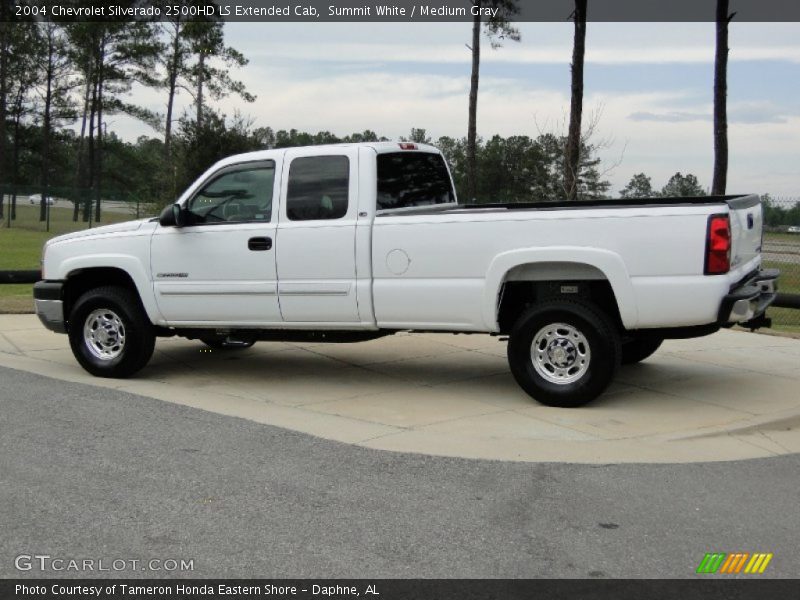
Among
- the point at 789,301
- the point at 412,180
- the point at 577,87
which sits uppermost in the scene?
the point at 577,87

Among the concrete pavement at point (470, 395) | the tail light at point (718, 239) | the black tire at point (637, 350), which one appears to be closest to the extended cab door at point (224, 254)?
the concrete pavement at point (470, 395)

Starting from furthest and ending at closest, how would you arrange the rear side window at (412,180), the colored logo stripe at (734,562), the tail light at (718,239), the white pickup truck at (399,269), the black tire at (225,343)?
1. the black tire at (225,343)
2. the rear side window at (412,180)
3. the white pickup truck at (399,269)
4. the tail light at (718,239)
5. the colored logo stripe at (734,562)

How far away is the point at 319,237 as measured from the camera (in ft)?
26.1

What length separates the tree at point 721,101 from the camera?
19641 mm

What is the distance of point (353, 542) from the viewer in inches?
181

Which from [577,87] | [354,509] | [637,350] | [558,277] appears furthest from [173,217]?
[577,87]

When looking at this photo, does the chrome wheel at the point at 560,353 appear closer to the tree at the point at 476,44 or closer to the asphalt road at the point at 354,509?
the asphalt road at the point at 354,509

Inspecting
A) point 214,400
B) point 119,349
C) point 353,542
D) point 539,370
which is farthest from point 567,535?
point 119,349

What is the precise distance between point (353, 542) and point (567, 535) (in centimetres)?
109

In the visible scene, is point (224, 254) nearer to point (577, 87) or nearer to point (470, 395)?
point (470, 395)

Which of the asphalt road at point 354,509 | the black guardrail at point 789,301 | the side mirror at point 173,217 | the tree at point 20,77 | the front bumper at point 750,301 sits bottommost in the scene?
the asphalt road at point 354,509

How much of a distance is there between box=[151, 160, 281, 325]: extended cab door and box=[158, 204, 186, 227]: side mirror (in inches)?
3.1

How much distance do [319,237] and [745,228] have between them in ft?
11.4

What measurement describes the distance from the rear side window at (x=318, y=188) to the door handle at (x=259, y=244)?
29 centimetres
